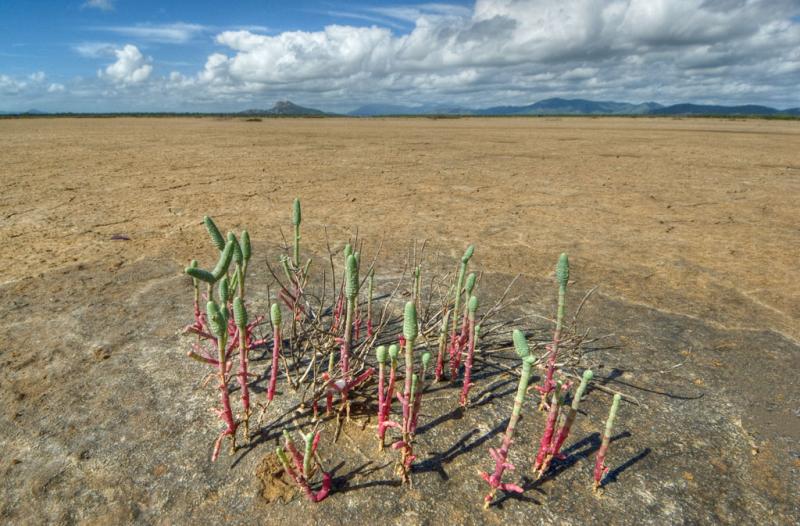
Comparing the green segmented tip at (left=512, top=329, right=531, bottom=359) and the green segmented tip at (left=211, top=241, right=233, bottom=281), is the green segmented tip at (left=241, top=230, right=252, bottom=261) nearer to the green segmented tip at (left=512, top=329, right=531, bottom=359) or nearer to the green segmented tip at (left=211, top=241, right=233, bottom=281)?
the green segmented tip at (left=211, top=241, right=233, bottom=281)

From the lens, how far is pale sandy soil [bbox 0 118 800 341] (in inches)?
146

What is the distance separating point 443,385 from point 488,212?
13.2 ft

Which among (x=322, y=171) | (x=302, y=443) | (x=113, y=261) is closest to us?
(x=302, y=443)

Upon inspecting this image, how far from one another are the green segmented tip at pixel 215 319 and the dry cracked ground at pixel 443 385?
1.85ft

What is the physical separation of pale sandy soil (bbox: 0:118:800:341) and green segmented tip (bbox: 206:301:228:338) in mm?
2641

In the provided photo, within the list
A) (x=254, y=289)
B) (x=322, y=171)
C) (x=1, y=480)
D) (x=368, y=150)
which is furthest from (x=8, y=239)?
(x=368, y=150)

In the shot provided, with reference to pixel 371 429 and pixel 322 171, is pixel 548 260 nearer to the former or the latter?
pixel 371 429

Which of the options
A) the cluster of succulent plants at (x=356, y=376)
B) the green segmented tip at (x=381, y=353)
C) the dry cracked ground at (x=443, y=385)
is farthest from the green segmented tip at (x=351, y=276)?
the dry cracked ground at (x=443, y=385)

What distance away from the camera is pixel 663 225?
17.7ft

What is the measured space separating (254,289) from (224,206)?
3221 millimetres

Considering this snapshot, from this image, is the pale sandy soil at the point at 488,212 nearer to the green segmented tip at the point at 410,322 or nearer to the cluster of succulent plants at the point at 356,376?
the cluster of succulent plants at the point at 356,376

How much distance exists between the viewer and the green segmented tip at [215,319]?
1333mm

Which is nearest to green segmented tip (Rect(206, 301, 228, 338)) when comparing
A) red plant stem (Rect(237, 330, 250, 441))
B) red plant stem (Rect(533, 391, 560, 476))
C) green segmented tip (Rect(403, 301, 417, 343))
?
red plant stem (Rect(237, 330, 250, 441))

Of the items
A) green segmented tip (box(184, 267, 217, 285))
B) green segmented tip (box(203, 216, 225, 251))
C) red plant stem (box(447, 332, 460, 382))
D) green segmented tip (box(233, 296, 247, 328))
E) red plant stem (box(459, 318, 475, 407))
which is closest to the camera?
green segmented tip (box(184, 267, 217, 285))
